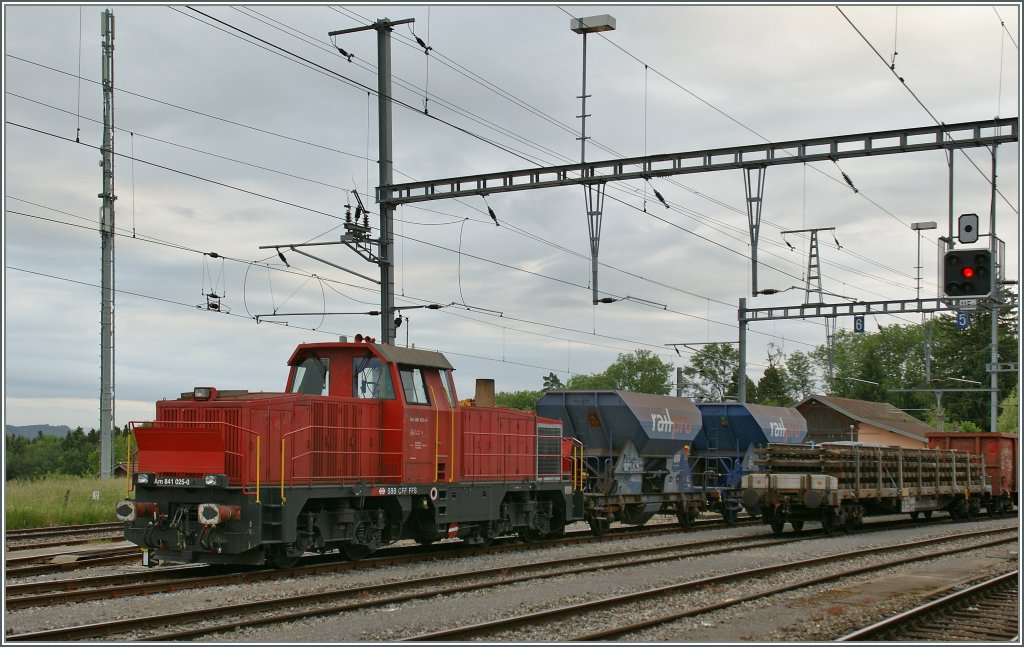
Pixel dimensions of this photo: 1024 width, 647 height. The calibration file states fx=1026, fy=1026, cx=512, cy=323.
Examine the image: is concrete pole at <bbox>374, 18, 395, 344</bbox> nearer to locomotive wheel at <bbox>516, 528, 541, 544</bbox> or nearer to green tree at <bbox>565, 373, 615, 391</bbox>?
locomotive wheel at <bbox>516, 528, 541, 544</bbox>

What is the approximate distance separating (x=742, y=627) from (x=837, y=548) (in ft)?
31.6

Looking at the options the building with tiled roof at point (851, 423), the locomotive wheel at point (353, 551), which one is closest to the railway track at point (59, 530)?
the locomotive wheel at point (353, 551)

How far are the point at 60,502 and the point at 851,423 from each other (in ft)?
175

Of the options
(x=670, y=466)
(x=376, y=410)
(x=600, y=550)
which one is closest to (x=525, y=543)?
(x=600, y=550)

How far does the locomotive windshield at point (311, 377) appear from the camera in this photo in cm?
1642

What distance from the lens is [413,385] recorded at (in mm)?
17031

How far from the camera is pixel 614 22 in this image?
21.5 meters

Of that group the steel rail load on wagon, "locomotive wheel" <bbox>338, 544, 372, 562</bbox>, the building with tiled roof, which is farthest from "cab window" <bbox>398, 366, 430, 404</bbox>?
the building with tiled roof

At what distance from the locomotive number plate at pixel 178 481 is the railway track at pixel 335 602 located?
2711mm

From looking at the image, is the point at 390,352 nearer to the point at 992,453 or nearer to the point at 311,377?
the point at 311,377

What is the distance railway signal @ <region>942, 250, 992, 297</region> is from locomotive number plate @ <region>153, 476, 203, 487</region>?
12.3 meters

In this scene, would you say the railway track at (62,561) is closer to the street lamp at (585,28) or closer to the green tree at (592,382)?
the street lamp at (585,28)

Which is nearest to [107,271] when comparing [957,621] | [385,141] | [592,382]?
[385,141]

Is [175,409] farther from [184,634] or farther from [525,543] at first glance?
[525,543]
